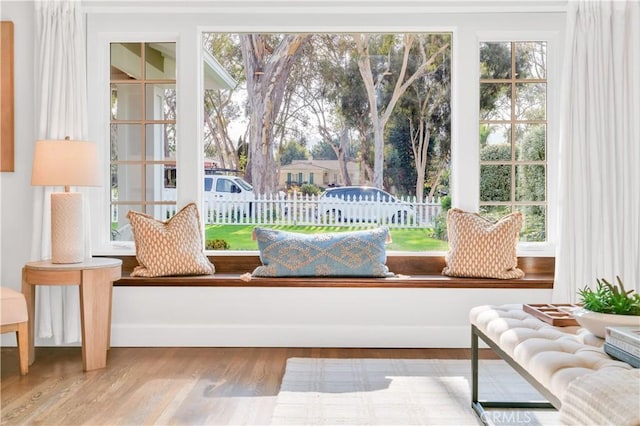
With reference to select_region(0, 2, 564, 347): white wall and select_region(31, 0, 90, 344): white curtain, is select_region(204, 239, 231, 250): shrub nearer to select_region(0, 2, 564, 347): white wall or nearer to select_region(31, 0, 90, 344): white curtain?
select_region(0, 2, 564, 347): white wall

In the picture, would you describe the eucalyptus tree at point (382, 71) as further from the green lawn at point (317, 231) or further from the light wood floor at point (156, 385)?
the light wood floor at point (156, 385)

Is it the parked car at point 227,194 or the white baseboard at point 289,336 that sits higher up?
the parked car at point 227,194

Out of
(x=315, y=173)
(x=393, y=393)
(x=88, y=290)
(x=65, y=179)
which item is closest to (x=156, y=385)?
(x=88, y=290)

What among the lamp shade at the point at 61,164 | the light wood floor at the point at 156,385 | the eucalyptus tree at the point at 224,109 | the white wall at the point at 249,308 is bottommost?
the light wood floor at the point at 156,385

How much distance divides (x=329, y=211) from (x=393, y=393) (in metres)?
2.05

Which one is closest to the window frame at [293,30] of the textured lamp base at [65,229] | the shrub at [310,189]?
the textured lamp base at [65,229]

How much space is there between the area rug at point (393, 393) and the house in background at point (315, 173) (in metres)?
1.65

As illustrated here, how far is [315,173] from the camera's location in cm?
500

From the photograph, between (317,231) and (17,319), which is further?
(317,231)

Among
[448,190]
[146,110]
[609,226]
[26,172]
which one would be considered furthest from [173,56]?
[609,226]

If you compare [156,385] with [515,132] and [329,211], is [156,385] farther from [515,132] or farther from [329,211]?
[515,132]

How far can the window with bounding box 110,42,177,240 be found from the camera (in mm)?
4648

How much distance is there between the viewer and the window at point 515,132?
4629 mm

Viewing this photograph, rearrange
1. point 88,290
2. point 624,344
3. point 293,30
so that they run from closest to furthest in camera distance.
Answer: point 624,344, point 88,290, point 293,30
